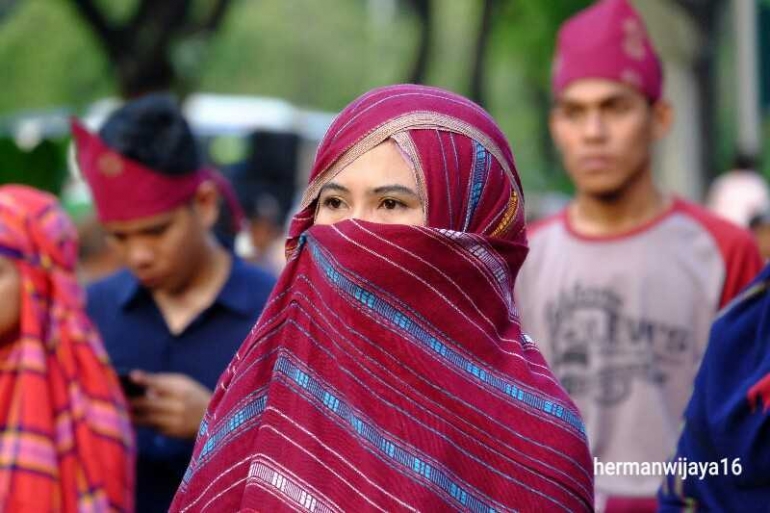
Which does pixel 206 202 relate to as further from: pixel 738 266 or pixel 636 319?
pixel 738 266

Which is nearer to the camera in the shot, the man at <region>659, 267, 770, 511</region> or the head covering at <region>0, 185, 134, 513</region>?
the man at <region>659, 267, 770, 511</region>

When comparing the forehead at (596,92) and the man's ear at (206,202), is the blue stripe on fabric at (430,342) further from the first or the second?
the forehead at (596,92)

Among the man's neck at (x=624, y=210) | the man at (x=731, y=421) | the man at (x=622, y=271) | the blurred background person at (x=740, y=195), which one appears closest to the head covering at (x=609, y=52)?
the man at (x=622, y=271)

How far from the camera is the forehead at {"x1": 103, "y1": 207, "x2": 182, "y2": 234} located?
4934 millimetres

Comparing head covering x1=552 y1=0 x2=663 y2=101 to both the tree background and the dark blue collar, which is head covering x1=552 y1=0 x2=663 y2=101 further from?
the tree background

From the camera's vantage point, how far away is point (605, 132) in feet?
16.9

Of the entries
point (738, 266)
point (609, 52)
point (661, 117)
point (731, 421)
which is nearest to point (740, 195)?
point (661, 117)

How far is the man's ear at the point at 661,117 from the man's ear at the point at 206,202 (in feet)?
4.99

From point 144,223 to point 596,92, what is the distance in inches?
62.9

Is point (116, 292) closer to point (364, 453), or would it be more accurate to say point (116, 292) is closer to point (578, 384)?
point (578, 384)

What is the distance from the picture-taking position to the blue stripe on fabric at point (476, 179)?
3123mm

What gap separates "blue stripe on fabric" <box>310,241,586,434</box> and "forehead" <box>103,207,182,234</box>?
200 centimetres

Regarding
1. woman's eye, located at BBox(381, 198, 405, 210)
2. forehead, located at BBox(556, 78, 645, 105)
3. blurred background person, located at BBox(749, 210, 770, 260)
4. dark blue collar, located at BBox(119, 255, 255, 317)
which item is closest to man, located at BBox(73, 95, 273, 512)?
dark blue collar, located at BBox(119, 255, 255, 317)

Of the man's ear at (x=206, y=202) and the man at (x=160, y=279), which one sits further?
the man's ear at (x=206, y=202)
